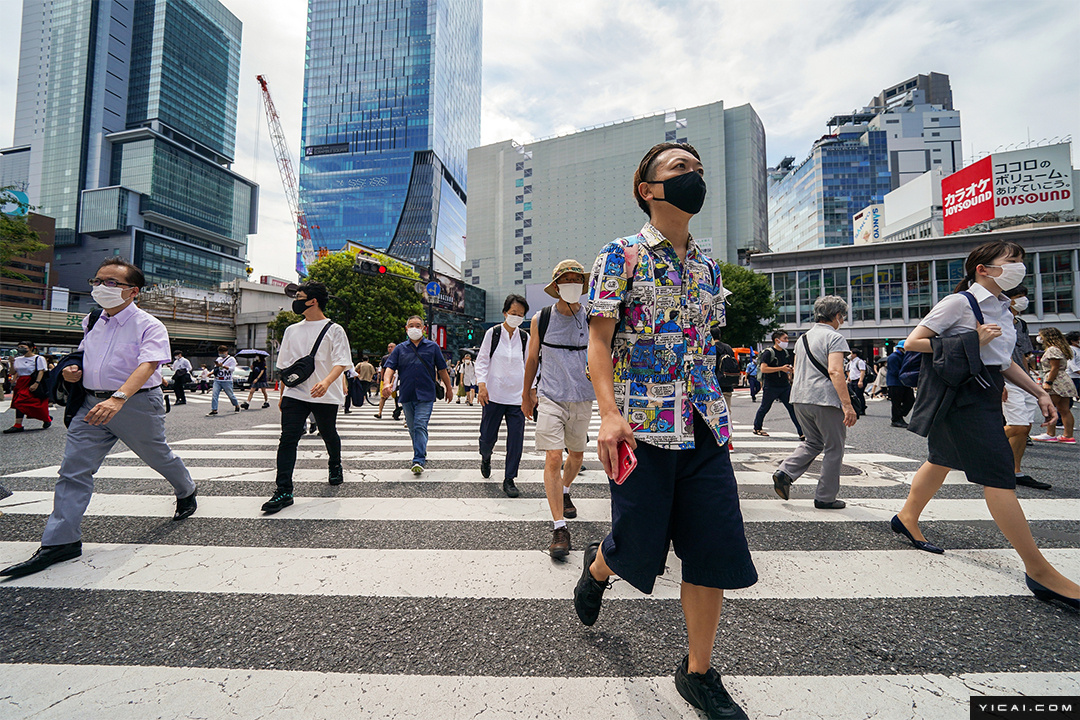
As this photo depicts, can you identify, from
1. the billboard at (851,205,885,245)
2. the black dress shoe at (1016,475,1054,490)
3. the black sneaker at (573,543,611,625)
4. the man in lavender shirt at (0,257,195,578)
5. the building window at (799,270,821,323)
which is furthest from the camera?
A: the billboard at (851,205,885,245)

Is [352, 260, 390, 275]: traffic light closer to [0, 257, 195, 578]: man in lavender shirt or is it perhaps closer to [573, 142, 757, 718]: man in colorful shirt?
[0, 257, 195, 578]: man in lavender shirt

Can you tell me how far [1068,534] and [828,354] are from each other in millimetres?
1977

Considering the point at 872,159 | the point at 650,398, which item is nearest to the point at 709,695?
the point at 650,398

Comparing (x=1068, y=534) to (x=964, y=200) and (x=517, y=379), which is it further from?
(x=964, y=200)

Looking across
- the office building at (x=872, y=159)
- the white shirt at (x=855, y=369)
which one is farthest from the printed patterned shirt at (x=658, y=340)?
the office building at (x=872, y=159)

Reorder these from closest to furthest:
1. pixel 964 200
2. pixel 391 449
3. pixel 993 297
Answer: pixel 993 297, pixel 391 449, pixel 964 200

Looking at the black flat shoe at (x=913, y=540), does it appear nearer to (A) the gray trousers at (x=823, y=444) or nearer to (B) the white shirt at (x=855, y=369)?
(A) the gray trousers at (x=823, y=444)

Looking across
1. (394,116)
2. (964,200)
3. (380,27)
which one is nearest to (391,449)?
(964,200)

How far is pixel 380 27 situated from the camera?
113812mm

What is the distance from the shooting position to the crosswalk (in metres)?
1.66

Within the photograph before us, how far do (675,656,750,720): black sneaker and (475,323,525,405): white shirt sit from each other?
3.09m

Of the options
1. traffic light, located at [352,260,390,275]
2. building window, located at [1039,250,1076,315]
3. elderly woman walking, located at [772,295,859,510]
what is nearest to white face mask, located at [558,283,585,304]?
elderly woman walking, located at [772,295,859,510]

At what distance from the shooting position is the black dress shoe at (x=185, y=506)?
3594 mm

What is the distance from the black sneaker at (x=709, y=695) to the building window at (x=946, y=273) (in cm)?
5274
